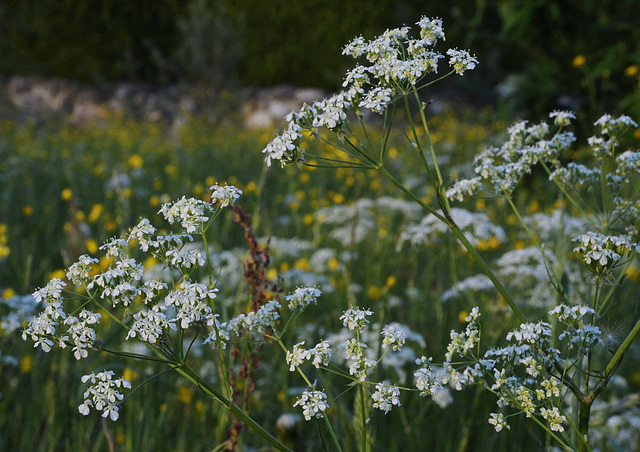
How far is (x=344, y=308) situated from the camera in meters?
2.95

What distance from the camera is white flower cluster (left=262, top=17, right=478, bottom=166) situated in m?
1.02

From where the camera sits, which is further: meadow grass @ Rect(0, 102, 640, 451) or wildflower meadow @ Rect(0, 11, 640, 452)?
meadow grass @ Rect(0, 102, 640, 451)

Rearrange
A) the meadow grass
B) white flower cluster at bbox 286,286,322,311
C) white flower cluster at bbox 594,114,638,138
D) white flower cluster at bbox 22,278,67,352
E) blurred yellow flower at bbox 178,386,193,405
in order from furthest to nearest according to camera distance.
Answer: blurred yellow flower at bbox 178,386,193,405
the meadow grass
white flower cluster at bbox 594,114,638,138
white flower cluster at bbox 286,286,322,311
white flower cluster at bbox 22,278,67,352

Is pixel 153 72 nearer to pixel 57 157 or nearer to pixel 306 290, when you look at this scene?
pixel 57 157

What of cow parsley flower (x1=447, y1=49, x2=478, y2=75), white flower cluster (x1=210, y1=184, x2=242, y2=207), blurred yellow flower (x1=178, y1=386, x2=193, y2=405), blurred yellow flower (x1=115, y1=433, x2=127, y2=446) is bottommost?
blurred yellow flower (x1=115, y1=433, x2=127, y2=446)

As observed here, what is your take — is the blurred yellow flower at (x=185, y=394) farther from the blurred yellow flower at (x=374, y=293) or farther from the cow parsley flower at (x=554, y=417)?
the cow parsley flower at (x=554, y=417)

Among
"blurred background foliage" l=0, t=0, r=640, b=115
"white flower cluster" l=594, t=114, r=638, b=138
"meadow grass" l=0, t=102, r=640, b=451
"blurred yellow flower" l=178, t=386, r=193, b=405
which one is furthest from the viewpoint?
"blurred background foliage" l=0, t=0, r=640, b=115

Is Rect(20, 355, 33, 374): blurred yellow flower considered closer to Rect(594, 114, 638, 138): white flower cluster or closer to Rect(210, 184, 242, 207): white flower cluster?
Rect(210, 184, 242, 207): white flower cluster

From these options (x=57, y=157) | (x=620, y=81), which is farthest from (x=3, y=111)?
(x=620, y=81)

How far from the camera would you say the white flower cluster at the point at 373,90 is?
1020mm

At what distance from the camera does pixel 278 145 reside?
1.01 meters

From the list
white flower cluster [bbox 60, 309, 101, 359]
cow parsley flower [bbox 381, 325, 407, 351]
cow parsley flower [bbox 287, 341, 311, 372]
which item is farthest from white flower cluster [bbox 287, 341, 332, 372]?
white flower cluster [bbox 60, 309, 101, 359]

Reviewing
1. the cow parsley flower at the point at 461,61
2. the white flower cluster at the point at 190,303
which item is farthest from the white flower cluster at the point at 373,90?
the white flower cluster at the point at 190,303

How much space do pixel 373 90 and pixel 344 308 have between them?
1.99 metres
